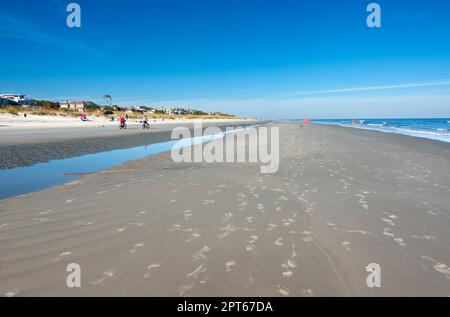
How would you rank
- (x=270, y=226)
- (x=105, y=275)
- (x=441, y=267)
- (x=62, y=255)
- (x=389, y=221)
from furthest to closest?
(x=389, y=221) → (x=270, y=226) → (x=62, y=255) → (x=441, y=267) → (x=105, y=275)

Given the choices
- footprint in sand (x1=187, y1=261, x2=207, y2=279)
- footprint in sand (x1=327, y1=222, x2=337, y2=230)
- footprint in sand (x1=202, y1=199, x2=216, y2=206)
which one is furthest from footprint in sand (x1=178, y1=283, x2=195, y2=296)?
footprint in sand (x1=202, y1=199, x2=216, y2=206)

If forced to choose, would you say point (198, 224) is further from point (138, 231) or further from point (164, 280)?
point (164, 280)

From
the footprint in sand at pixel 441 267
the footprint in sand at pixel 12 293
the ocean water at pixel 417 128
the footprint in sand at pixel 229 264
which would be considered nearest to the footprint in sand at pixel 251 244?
the footprint in sand at pixel 229 264

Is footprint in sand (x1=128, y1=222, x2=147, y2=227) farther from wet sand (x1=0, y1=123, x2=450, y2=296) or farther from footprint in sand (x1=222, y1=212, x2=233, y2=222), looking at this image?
footprint in sand (x1=222, y1=212, x2=233, y2=222)

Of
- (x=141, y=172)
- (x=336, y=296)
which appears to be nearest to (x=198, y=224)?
(x=336, y=296)

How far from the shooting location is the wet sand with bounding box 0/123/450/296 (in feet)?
10.1

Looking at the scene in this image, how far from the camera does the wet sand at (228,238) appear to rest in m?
3.07

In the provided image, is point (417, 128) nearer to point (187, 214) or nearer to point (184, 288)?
point (187, 214)

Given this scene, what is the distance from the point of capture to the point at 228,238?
430 centimetres

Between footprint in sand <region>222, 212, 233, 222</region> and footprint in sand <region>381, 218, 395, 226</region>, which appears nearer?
footprint in sand <region>381, 218, 395, 226</region>

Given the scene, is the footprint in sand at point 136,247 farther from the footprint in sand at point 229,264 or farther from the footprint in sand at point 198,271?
the footprint in sand at point 229,264

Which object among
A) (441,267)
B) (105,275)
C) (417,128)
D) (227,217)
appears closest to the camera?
(105,275)

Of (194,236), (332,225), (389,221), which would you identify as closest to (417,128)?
(389,221)
